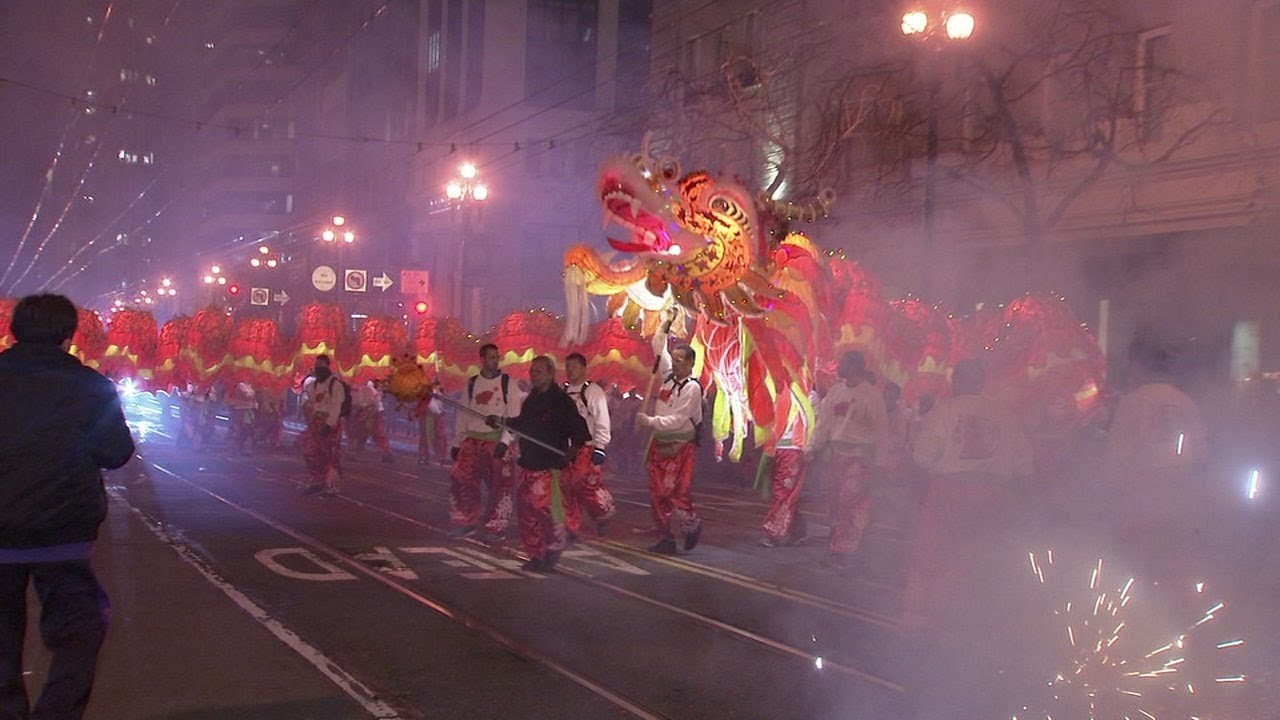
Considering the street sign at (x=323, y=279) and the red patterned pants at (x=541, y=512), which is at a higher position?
the street sign at (x=323, y=279)

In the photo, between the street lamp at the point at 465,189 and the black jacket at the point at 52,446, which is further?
the street lamp at the point at 465,189

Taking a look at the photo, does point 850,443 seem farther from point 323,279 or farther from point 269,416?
point 323,279

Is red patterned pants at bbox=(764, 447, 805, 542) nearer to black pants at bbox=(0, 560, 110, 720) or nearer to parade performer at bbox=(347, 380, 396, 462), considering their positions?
black pants at bbox=(0, 560, 110, 720)

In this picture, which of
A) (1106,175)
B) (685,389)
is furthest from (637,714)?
(685,389)

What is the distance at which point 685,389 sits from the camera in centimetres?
944

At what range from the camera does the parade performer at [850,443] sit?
9.09 m

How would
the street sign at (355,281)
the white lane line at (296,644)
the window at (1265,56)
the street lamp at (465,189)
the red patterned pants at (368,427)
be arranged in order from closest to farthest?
the window at (1265,56), the white lane line at (296,644), the red patterned pants at (368,427), the street lamp at (465,189), the street sign at (355,281)

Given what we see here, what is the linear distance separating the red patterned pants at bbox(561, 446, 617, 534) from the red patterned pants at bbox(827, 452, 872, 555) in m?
1.78

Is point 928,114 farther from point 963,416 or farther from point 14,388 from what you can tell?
point 14,388

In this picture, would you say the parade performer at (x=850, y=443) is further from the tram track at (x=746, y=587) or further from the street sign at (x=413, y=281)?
the street sign at (x=413, y=281)

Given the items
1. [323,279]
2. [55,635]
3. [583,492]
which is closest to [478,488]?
[583,492]

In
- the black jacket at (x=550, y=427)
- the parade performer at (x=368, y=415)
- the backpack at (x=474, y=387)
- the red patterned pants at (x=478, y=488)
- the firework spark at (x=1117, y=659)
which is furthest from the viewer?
the parade performer at (x=368, y=415)

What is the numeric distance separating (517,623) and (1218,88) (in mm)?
4481

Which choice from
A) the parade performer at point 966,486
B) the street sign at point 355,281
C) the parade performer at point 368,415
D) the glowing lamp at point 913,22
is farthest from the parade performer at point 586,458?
the street sign at point 355,281
